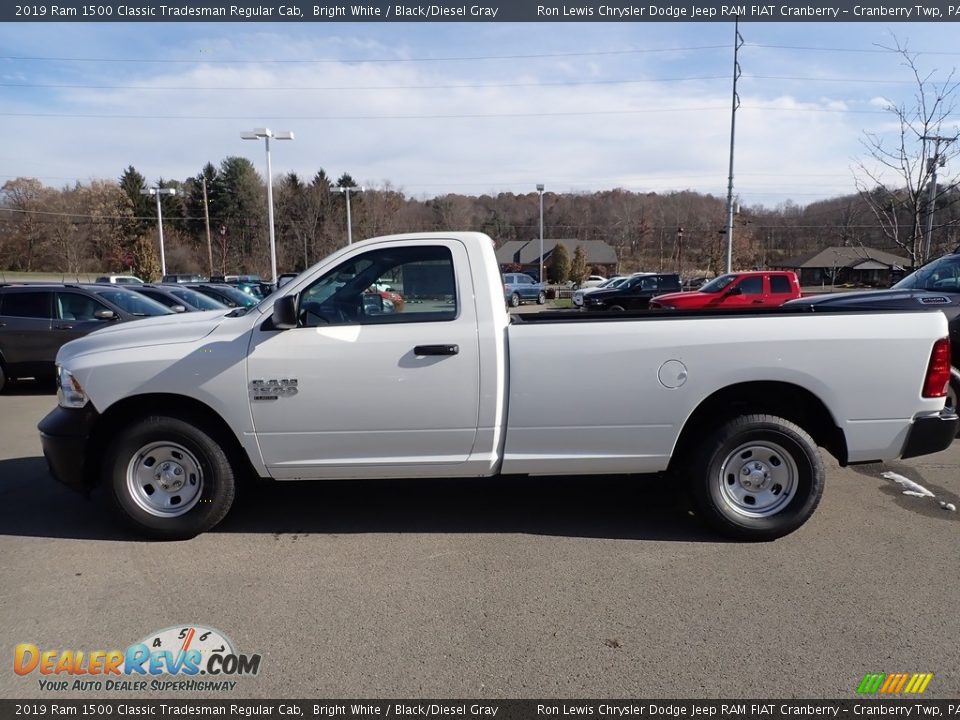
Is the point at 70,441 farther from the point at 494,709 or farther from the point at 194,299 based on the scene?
the point at 194,299

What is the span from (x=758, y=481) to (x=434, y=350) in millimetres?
2337

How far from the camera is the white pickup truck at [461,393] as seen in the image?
13.5ft

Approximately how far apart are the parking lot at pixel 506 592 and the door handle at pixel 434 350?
1283 millimetres

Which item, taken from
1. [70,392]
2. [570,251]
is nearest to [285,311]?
[70,392]

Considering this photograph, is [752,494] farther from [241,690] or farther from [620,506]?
[241,690]

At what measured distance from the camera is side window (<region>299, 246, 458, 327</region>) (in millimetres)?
4215

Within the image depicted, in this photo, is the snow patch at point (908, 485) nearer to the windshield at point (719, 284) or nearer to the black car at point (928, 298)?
the black car at point (928, 298)

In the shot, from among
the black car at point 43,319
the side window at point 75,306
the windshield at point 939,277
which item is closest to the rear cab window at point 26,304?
the black car at point 43,319

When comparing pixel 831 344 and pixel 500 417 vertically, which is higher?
pixel 831 344

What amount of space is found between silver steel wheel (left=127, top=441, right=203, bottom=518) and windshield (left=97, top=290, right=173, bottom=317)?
7174mm

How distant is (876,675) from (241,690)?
9.20 ft

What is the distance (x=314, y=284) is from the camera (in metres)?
4.21

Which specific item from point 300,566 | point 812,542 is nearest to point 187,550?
point 300,566

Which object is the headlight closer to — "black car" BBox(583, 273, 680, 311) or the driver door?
the driver door
